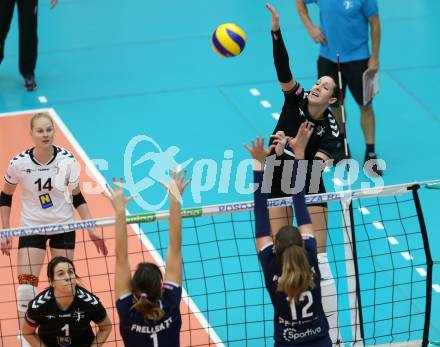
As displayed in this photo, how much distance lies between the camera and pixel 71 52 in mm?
14898

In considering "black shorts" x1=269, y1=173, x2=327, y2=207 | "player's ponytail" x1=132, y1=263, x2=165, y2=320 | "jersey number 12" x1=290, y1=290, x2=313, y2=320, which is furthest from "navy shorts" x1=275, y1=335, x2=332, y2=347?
"black shorts" x1=269, y1=173, x2=327, y2=207

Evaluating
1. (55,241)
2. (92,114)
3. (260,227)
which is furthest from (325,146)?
(92,114)

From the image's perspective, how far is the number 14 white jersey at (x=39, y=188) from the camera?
305 inches

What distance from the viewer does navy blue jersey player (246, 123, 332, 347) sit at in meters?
6.08

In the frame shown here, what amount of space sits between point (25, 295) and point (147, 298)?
208 centimetres

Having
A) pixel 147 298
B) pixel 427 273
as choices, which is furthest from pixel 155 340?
pixel 427 273

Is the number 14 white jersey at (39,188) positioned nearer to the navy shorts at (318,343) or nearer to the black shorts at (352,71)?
the navy shorts at (318,343)

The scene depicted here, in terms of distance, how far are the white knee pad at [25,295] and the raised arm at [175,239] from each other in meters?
1.84

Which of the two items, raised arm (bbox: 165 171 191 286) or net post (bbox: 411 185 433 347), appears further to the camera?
net post (bbox: 411 185 433 347)

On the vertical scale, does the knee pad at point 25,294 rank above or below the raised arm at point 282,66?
below

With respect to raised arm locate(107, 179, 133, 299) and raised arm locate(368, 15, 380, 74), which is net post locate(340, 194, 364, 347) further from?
raised arm locate(368, 15, 380, 74)

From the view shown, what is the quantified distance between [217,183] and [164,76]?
350cm

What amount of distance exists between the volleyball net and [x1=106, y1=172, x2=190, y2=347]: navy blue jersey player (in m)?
0.67

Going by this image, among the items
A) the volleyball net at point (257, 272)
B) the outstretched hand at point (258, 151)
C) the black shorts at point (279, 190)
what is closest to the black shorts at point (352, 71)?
the volleyball net at point (257, 272)
